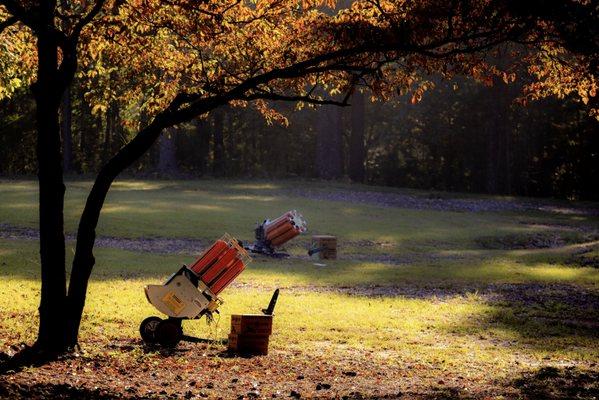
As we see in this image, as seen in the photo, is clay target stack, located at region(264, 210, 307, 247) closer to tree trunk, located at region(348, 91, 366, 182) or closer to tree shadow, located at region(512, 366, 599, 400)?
tree shadow, located at region(512, 366, 599, 400)

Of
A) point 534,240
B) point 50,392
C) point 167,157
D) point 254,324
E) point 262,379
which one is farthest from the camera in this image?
point 167,157

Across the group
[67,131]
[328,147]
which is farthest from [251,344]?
[328,147]

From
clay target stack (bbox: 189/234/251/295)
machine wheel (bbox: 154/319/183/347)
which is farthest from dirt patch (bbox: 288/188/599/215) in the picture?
machine wheel (bbox: 154/319/183/347)

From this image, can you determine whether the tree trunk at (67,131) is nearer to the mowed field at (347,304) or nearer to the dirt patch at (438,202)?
the mowed field at (347,304)

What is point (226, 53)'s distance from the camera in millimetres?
14180

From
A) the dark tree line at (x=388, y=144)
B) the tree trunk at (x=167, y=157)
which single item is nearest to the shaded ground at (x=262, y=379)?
the dark tree line at (x=388, y=144)

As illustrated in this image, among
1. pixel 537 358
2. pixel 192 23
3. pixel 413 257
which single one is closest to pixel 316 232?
pixel 413 257

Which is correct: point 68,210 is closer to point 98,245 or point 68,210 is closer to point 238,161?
point 98,245

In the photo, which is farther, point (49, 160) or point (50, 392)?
point (49, 160)

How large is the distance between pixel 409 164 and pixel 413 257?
34.2 meters

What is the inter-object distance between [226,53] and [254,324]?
4.02 m

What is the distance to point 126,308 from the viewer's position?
1892cm

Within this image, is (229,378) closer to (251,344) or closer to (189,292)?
Answer: (251,344)

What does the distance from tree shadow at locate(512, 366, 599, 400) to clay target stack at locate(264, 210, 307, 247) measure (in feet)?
45.0
